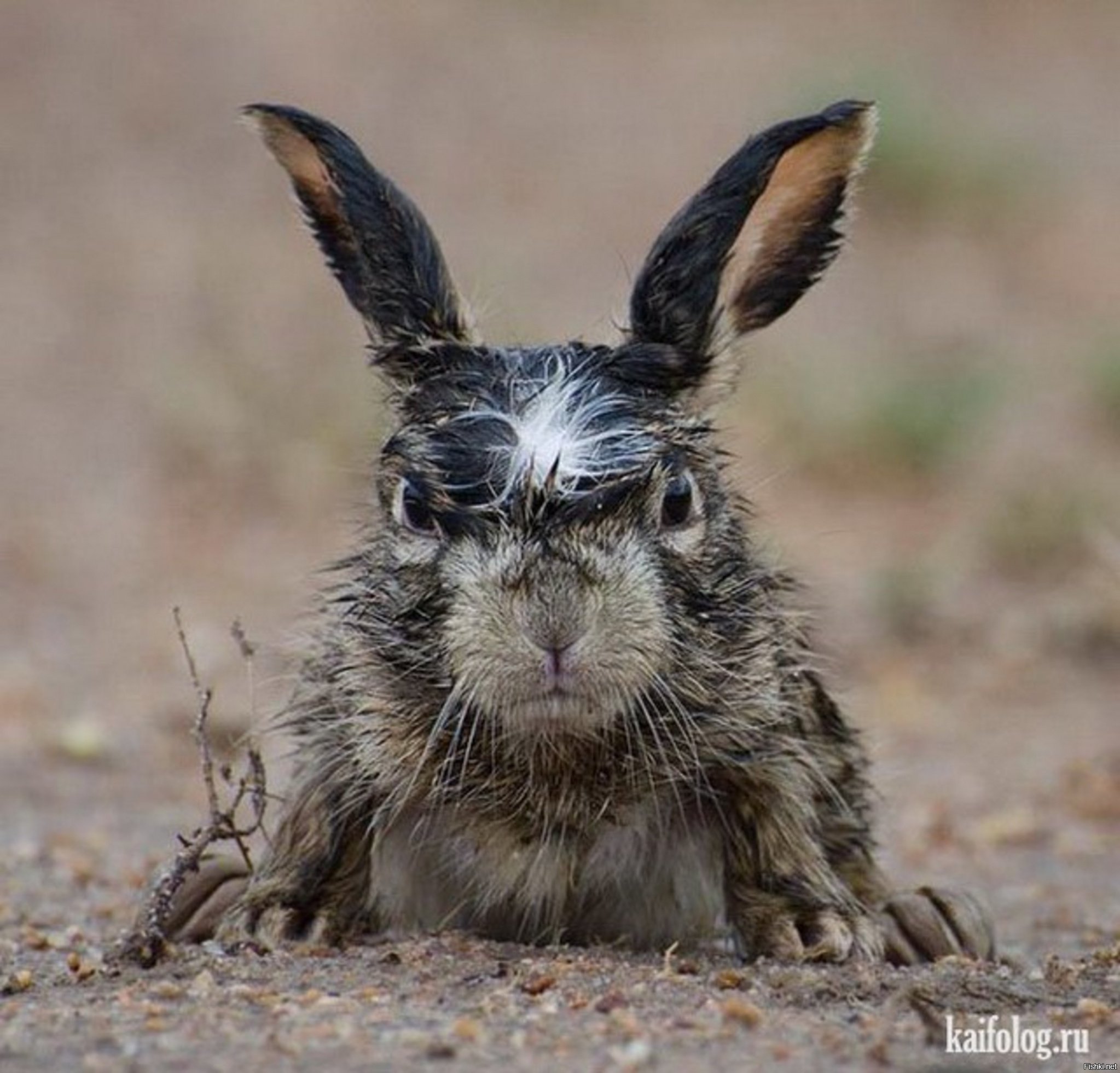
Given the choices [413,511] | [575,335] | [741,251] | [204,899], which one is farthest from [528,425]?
[575,335]

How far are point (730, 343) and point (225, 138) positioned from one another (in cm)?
1078

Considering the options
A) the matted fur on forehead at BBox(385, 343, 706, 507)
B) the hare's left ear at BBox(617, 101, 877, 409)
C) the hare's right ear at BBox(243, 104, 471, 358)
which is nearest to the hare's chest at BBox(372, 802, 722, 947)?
the matted fur on forehead at BBox(385, 343, 706, 507)

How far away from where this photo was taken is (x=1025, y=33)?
21.2 metres

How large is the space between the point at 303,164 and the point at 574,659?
1.86 meters

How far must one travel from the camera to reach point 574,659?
18.3ft

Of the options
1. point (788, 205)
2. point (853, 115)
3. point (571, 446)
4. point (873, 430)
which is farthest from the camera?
point (873, 430)

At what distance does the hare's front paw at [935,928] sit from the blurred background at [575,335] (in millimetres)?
993

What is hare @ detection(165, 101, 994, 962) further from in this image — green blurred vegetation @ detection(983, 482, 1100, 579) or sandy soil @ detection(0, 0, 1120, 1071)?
green blurred vegetation @ detection(983, 482, 1100, 579)

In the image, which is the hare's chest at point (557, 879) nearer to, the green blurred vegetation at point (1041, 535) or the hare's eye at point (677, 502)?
the hare's eye at point (677, 502)

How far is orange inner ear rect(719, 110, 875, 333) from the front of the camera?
675 cm

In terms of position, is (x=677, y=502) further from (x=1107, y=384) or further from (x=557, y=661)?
(x=1107, y=384)

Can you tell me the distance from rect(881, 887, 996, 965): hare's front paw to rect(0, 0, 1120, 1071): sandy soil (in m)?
0.17

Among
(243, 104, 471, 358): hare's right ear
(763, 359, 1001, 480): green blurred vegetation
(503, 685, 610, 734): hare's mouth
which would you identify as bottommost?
(503, 685, 610, 734): hare's mouth

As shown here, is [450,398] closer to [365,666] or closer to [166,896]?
[365,666]
